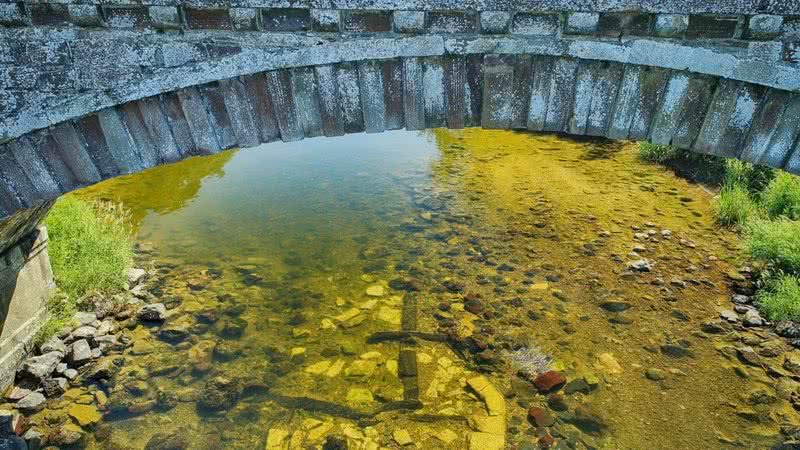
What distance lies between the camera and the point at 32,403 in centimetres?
538

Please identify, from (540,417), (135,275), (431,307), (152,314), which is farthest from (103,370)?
(540,417)

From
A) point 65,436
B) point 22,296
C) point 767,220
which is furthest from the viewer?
point 767,220

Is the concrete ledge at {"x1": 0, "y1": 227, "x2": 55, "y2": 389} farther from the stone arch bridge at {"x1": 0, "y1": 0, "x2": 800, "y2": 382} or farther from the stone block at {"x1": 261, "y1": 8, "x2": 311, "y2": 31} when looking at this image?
the stone block at {"x1": 261, "y1": 8, "x2": 311, "y2": 31}

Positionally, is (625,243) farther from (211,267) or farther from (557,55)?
(211,267)

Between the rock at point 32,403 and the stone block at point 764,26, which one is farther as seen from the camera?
the rock at point 32,403

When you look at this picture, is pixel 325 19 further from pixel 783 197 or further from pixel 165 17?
pixel 783 197

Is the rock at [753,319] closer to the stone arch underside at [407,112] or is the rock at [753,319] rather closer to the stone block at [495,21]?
the stone arch underside at [407,112]

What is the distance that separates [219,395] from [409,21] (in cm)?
426

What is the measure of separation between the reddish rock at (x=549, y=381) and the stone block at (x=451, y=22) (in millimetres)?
3805

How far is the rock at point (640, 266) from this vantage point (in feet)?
24.9

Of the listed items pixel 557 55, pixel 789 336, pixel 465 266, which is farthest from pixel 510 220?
pixel 557 55

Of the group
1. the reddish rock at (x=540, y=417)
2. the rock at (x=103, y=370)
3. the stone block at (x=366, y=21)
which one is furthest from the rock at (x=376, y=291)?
the stone block at (x=366, y=21)

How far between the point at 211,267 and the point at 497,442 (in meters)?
4.78

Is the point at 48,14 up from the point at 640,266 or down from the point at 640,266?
up
